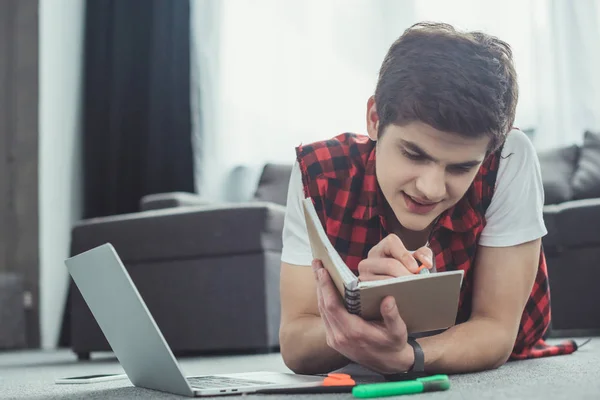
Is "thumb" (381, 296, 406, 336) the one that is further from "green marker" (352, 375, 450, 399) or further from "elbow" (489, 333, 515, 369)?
"elbow" (489, 333, 515, 369)

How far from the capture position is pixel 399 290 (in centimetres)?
91

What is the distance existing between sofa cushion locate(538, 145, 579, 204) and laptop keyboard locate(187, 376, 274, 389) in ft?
7.14

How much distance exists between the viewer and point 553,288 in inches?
102

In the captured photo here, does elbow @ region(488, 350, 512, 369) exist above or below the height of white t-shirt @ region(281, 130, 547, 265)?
below

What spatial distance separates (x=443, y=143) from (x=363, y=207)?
0.24 m

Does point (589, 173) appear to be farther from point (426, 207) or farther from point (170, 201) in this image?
point (426, 207)

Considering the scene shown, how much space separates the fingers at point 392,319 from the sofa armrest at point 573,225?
1.72m

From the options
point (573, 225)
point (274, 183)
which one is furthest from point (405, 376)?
point (274, 183)

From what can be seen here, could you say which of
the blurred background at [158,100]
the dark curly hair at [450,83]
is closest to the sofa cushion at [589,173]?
the blurred background at [158,100]

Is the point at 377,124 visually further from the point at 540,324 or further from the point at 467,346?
the point at 540,324

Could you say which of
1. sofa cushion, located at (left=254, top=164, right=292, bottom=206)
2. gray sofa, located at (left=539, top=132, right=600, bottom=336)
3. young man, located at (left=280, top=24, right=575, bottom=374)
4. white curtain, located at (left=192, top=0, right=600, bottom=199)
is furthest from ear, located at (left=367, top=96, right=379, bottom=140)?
white curtain, located at (left=192, top=0, right=600, bottom=199)

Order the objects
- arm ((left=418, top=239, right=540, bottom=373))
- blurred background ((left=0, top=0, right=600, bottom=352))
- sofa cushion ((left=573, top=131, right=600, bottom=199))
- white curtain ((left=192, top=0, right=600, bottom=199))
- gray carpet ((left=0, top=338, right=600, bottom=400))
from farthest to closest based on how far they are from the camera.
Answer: blurred background ((left=0, top=0, right=600, bottom=352))
white curtain ((left=192, top=0, right=600, bottom=199))
sofa cushion ((left=573, top=131, right=600, bottom=199))
arm ((left=418, top=239, right=540, bottom=373))
gray carpet ((left=0, top=338, right=600, bottom=400))

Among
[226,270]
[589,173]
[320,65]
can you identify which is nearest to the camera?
[226,270]

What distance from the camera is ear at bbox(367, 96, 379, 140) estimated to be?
1195 millimetres
